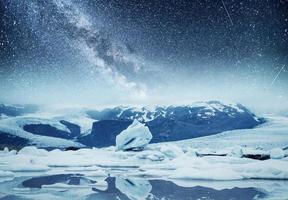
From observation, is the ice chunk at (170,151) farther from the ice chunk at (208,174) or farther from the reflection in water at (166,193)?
the reflection in water at (166,193)

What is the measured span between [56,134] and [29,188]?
8.48m

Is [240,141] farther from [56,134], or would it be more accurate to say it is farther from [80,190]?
[80,190]

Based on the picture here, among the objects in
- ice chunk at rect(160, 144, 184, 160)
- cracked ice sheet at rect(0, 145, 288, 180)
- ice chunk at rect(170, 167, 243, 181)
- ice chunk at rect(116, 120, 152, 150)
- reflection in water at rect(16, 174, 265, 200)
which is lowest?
reflection in water at rect(16, 174, 265, 200)

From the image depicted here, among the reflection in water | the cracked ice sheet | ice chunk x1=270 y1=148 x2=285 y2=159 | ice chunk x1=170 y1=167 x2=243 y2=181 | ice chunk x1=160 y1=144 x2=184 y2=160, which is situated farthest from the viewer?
ice chunk x1=160 y1=144 x2=184 y2=160

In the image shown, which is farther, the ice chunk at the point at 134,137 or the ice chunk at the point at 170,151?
the ice chunk at the point at 134,137

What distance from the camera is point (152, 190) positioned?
242 inches

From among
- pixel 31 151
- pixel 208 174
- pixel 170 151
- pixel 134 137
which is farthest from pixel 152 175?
pixel 134 137

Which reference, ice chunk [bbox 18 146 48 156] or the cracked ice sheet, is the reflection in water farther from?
ice chunk [bbox 18 146 48 156]

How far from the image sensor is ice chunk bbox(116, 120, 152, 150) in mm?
14193

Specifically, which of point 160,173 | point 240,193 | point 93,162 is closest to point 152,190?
point 240,193

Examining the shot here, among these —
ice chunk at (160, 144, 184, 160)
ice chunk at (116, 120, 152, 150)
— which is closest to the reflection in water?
ice chunk at (160, 144, 184, 160)

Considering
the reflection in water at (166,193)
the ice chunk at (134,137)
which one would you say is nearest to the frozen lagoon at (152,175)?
the reflection in water at (166,193)

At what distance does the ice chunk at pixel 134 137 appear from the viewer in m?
14.2

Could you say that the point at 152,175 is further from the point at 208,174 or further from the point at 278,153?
the point at 278,153
